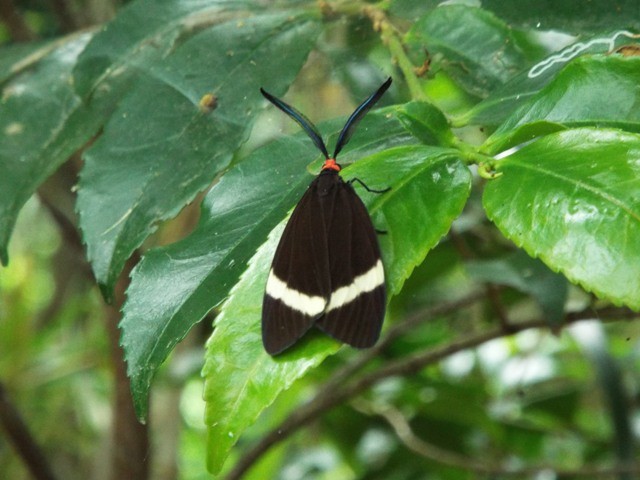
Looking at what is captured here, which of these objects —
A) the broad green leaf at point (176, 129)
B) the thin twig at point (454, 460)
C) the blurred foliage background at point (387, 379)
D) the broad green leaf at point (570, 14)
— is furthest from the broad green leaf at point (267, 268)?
the thin twig at point (454, 460)

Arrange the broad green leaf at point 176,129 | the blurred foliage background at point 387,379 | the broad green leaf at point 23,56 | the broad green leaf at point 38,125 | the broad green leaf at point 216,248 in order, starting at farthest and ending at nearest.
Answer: the blurred foliage background at point 387,379, the broad green leaf at point 23,56, the broad green leaf at point 38,125, the broad green leaf at point 176,129, the broad green leaf at point 216,248

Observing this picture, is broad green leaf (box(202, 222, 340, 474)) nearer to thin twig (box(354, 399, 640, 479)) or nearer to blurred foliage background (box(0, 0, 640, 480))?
blurred foliage background (box(0, 0, 640, 480))

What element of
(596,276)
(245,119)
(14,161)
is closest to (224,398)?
(596,276)

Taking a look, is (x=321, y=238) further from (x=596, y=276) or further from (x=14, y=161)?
(x=14, y=161)

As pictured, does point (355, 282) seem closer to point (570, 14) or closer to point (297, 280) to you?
point (297, 280)

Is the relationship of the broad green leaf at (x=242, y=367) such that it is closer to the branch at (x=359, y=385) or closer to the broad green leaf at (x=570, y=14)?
the broad green leaf at (x=570, y=14)

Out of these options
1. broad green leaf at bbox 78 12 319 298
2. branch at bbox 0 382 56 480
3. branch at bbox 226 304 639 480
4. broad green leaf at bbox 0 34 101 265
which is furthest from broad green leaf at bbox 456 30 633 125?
branch at bbox 0 382 56 480

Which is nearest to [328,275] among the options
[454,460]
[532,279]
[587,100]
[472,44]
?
[587,100]
